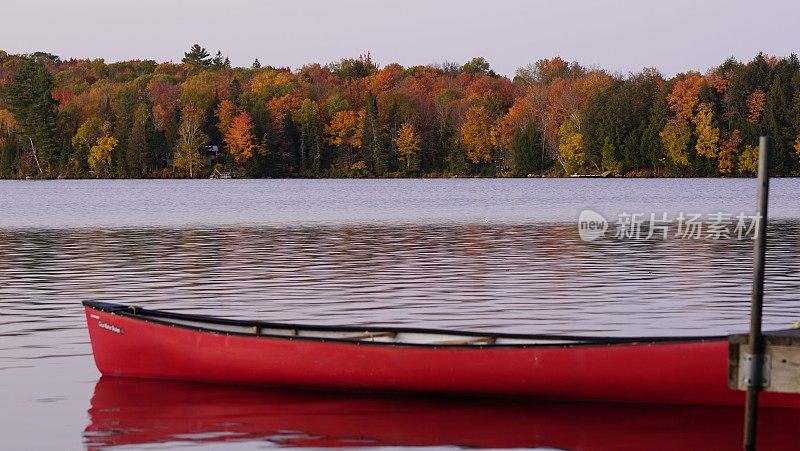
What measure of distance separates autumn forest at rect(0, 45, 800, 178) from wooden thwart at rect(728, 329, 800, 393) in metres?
143

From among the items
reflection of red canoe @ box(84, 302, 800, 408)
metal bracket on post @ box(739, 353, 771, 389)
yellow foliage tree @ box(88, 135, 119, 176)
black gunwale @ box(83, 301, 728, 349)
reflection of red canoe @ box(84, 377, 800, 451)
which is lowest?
yellow foliage tree @ box(88, 135, 119, 176)

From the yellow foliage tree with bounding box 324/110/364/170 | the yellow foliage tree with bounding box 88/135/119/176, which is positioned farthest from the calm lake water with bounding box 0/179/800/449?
the yellow foliage tree with bounding box 88/135/119/176

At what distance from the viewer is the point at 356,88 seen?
192 metres

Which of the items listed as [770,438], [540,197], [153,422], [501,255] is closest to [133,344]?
[153,422]

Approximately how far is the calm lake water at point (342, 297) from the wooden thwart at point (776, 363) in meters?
3.10

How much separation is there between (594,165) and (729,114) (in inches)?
719

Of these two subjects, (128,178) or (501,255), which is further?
(128,178)

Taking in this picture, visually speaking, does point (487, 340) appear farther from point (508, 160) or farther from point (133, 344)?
point (508, 160)

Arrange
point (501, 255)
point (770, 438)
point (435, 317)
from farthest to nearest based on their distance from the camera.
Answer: point (501, 255), point (435, 317), point (770, 438)

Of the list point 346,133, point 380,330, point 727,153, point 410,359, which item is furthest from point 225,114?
point 410,359

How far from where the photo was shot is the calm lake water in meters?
16.8

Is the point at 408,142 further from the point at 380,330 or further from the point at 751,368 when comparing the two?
the point at 751,368

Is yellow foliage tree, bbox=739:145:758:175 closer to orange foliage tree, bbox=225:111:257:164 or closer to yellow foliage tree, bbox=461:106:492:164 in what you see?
yellow foliage tree, bbox=461:106:492:164

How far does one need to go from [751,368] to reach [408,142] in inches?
6356
